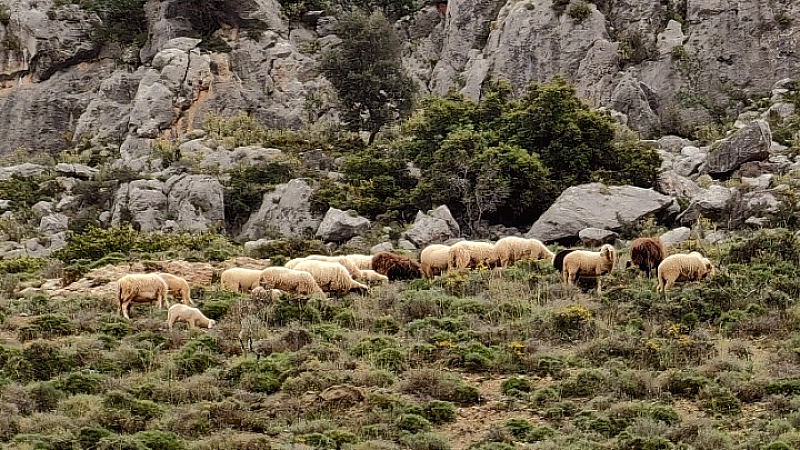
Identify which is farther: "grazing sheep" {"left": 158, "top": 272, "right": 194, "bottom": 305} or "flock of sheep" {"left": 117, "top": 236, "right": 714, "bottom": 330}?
"grazing sheep" {"left": 158, "top": 272, "right": 194, "bottom": 305}

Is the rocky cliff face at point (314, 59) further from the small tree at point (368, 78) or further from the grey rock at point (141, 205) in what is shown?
the grey rock at point (141, 205)

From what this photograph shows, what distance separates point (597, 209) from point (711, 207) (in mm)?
3710

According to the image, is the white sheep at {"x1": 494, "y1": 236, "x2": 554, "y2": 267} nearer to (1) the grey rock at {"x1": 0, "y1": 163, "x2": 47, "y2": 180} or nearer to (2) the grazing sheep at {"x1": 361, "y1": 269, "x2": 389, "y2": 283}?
(2) the grazing sheep at {"x1": 361, "y1": 269, "x2": 389, "y2": 283}

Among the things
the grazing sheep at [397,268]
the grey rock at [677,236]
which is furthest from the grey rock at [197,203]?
the grey rock at [677,236]

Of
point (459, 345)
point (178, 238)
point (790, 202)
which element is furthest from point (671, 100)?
point (459, 345)

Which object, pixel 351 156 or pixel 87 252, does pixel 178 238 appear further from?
pixel 351 156

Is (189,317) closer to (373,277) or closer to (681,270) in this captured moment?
(373,277)

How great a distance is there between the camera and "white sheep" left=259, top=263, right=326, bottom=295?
24703 mm

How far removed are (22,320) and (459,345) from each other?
904 centimetres

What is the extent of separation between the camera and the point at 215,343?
71.5ft

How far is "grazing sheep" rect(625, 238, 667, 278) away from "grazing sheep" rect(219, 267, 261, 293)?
8.58 meters

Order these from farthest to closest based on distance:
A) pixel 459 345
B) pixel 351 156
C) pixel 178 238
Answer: pixel 351 156 → pixel 178 238 → pixel 459 345

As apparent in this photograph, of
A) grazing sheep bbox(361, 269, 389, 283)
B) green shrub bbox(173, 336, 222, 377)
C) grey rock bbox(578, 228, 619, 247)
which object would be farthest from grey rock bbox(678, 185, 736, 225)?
green shrub bbox(173, 336, 222, 377)

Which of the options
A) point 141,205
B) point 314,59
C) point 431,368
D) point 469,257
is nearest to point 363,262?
point 469,257
